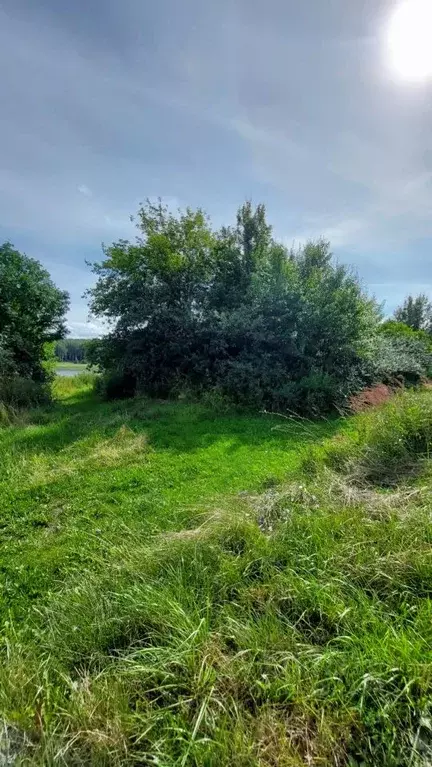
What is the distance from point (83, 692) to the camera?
1.55 m

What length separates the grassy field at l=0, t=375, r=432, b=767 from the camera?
54.3 inches

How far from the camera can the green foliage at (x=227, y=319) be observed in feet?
30.0

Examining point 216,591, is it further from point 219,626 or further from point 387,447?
point 387,447

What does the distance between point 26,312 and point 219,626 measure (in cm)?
1096

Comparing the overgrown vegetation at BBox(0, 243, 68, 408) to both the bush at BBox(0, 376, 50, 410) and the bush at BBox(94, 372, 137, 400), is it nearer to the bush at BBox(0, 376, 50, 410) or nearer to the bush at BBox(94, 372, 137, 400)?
the bush at BBox(0, 376, 50, 410)

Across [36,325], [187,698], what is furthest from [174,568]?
[36,325]

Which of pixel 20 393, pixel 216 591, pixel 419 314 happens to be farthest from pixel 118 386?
pixel 419 314

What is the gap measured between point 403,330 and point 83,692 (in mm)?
16834

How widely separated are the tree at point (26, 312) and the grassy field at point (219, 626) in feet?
24.4

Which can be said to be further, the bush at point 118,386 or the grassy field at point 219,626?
the bush at point 118,386

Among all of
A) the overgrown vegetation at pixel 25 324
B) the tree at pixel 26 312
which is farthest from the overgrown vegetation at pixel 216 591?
the tree at pixel 26 312

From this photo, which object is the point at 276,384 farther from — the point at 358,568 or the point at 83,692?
the point at 83,692

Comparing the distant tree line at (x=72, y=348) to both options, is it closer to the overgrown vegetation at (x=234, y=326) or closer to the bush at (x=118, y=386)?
the overgrown vegetation at (x=234, y=326)

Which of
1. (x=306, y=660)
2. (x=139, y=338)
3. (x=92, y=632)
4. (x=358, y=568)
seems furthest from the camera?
(x=139, y=338)
